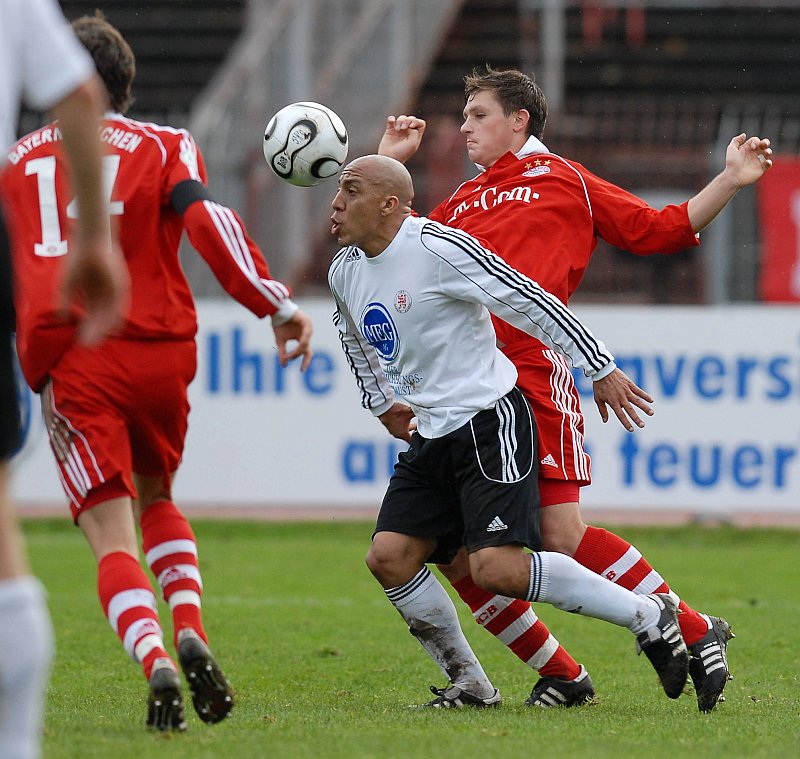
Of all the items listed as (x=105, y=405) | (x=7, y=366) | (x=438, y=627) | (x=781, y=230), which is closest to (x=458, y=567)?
(x=438, y=627)

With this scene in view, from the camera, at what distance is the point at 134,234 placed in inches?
175

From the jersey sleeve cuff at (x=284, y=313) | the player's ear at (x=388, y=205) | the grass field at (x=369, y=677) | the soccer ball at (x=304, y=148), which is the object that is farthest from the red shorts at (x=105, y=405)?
the soccer ball at (x=304, y=148)

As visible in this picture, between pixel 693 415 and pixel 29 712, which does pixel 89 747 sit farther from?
pixel 693 415

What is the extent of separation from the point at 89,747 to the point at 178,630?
19.2 inches

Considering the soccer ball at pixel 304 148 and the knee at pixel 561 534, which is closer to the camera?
the knee at pixel 561 534

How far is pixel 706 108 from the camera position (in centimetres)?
1777

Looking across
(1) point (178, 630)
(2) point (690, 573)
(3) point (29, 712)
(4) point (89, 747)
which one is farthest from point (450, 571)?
(2) point (690, 573)

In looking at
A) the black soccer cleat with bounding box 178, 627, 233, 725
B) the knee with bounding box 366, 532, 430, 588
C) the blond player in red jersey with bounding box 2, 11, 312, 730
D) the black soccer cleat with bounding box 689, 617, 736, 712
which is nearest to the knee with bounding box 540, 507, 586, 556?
the knee with bounding box 366, 532, 430, 588

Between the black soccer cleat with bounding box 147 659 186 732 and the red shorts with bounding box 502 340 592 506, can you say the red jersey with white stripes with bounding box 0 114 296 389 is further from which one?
the red shorts with bounding box 502 340 592 506

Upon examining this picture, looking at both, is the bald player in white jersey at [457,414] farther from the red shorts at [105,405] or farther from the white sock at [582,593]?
the red shorts at [105,405]

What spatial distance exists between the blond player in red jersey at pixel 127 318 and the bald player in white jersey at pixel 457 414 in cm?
61

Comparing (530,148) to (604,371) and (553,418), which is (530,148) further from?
(604,371)

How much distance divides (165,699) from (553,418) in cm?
177

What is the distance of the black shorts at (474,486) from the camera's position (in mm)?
4820
